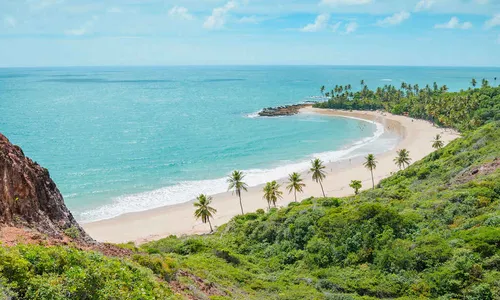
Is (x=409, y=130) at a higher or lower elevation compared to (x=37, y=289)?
lower

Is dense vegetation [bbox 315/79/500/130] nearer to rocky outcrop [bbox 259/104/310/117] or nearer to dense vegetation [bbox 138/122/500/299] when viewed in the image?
rocky outcrop [bbox 259/104/310/117]

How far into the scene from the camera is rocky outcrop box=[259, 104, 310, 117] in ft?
461

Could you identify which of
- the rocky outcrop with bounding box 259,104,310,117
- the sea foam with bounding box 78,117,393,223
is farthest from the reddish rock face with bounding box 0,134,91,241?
the rocky outcrop with bounding box 259,104,310,117

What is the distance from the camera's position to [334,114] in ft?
478

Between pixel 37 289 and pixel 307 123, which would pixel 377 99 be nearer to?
pixel 307 123

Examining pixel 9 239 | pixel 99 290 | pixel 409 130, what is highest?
pixel 9 239

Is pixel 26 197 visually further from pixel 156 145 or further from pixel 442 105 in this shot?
pixel 442 105

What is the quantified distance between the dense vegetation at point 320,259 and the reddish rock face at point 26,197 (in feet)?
10.1

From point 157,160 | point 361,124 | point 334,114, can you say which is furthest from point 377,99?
point 157,160

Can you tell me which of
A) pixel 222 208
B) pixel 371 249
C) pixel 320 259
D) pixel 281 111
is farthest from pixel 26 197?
pixel 281 111

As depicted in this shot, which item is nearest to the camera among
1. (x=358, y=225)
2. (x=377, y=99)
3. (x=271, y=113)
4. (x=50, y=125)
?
(x=358, y=225)

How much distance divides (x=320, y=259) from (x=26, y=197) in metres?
19.5

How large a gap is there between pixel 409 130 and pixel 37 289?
11137 centimetres

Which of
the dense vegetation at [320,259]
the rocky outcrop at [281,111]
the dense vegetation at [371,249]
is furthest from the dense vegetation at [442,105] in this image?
the dense vegetation at [320,259]
